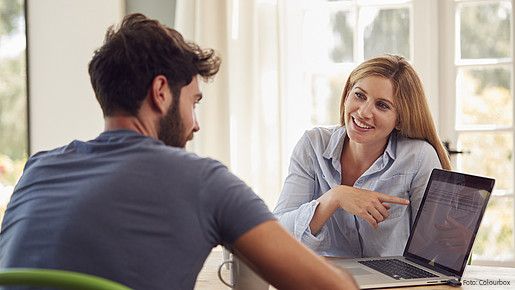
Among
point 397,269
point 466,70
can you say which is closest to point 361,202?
point 397,269

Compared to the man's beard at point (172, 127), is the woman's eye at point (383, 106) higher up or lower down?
higher up

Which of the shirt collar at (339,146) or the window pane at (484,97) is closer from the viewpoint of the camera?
the shirt collar at (339,146)

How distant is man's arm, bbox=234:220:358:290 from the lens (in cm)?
151

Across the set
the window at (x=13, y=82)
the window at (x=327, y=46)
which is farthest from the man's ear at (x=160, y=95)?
the window at (x=13, y=82)

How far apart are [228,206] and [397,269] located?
0.88m

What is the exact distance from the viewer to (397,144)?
268 centimetres

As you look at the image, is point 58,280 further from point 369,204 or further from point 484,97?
point 484,97

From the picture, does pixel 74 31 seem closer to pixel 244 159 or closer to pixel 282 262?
pixel 244 159

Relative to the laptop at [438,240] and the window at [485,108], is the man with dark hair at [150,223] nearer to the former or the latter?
the laptop at [438,240]

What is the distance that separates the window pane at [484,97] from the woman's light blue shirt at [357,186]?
4.54ft

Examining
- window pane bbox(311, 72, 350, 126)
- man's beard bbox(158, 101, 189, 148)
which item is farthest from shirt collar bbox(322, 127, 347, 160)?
window pane bbox(311, 72, 350, 126)

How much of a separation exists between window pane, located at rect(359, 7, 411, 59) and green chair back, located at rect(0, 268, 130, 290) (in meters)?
3.10

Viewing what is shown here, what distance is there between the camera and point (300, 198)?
107 inches

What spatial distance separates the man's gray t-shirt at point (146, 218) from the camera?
1502 millimetres
